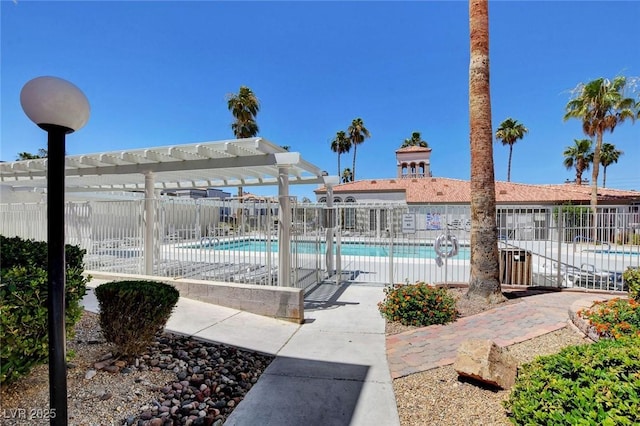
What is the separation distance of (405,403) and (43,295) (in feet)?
12.5

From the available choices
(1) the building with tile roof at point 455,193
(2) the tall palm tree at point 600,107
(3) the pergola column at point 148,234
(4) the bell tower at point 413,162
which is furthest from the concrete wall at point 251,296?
(4) the bell tower at point 413,162

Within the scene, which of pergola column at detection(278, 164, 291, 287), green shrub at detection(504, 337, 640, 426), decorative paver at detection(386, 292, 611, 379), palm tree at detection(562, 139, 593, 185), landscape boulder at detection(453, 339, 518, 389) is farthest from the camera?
palm tree at detection(562, 139, 593, 185)

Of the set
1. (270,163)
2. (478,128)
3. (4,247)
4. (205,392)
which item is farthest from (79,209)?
(478,128)

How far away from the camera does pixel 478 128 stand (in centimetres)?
645

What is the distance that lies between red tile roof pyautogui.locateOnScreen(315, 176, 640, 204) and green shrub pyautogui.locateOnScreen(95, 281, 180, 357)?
26.0m

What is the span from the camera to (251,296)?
20.6 feet

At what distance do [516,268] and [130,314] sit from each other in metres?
9.14

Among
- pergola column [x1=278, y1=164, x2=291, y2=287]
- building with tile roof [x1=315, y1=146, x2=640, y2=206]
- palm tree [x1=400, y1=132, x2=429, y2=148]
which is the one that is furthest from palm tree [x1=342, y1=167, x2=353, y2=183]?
pergola column [x1=278, y1=164, x2=291, y2=287]

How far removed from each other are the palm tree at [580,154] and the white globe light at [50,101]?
4683 centimetres

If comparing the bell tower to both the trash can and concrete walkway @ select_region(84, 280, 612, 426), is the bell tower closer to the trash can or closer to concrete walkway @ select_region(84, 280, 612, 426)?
the trash can

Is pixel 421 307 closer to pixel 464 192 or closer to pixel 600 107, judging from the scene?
pixel 600 107

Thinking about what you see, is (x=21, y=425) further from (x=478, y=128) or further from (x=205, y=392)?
(x=478, y=128)

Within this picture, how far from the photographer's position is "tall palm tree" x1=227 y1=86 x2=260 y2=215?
26562mm

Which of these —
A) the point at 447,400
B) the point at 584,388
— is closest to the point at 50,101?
the point at 584,388
